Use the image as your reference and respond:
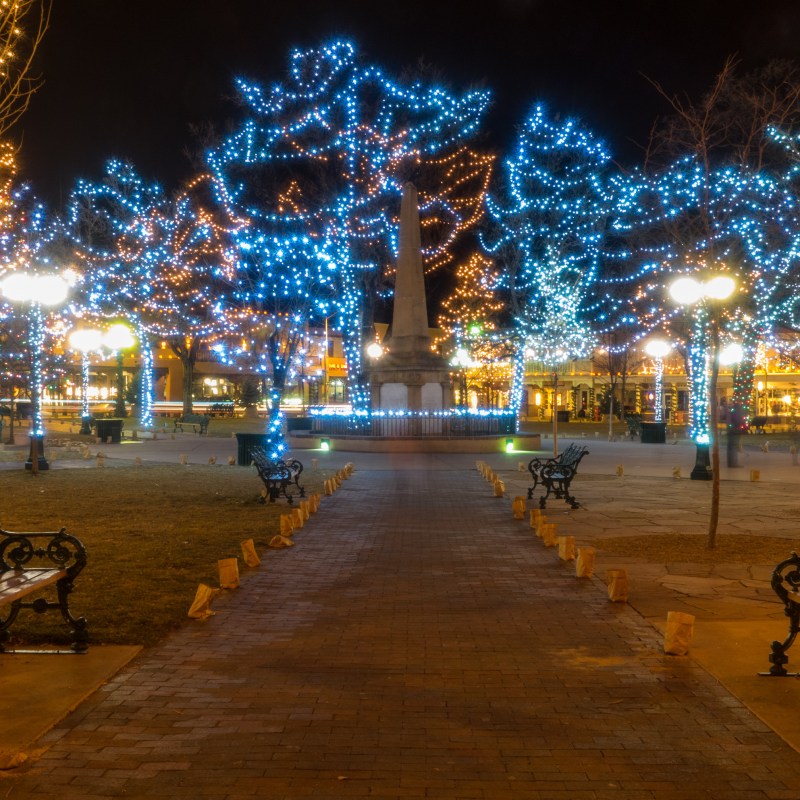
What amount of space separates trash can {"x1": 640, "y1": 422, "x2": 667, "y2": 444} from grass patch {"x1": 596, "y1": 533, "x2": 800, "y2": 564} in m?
24.0

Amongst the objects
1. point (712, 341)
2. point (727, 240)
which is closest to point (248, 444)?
point (712, 341)

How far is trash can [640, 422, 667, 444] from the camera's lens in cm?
3562

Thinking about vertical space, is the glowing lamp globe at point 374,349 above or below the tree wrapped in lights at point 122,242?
below

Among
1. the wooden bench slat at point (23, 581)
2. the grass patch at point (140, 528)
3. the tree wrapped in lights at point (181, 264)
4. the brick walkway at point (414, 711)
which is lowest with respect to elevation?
the brick walkway at point (414, 711)

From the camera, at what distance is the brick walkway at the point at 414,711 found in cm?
443

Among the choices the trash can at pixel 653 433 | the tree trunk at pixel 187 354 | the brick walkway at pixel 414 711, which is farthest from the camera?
the tree trunk at pixel 187 354

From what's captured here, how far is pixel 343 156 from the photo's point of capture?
3712 centimetres

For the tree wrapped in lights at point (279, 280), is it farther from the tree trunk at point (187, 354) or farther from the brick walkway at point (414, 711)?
the brick walkway at point (414, 711)

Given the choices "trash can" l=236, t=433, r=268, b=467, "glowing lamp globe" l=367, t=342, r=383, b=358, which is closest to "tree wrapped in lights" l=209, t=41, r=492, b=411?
"glowing lamp globe" l=367, t=342, r=383, b=358

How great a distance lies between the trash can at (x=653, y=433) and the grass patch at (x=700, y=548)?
24.0 meters

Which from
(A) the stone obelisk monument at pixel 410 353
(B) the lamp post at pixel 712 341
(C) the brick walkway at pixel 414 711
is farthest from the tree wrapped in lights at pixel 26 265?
(C) the brick walkway at pixel 414 711

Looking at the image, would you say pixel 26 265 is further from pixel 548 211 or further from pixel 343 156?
pixel 548 211

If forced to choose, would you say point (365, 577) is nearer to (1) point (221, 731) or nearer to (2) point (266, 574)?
(2) point (266, 574)

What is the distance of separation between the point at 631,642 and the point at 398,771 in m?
3.09
